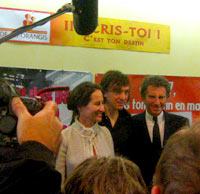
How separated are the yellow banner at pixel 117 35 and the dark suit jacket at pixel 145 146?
0.76 meters

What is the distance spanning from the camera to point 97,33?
2.39 meters

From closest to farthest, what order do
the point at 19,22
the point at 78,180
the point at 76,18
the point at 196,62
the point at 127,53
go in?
the point at 78,180, the point at 76,18, the point at 19,22, the point at 127,53, the point at 196,62

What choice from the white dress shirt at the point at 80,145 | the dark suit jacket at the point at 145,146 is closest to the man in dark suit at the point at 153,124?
the dark suit jacket at the point at 145,146

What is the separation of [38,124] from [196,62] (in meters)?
2.30

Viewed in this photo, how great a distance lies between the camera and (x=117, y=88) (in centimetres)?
190

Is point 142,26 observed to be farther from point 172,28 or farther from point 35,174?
point 35,174

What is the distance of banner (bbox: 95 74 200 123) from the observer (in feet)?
8.14

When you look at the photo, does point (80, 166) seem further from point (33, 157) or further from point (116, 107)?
point (116, 107)

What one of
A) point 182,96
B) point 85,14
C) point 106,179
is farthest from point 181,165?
point 182,96

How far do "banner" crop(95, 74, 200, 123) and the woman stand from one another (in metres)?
0.74

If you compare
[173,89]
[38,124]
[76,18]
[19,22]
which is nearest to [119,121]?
[76,18]

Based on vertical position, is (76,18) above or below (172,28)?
below

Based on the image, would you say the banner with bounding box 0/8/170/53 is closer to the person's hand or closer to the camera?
the camera

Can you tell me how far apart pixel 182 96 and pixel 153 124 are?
0.73m
